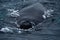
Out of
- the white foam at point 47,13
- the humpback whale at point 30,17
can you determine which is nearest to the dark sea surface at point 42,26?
the white foam at point 47,13

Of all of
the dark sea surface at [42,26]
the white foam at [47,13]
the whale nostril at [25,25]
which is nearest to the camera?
the dark sea surface at [42,26]

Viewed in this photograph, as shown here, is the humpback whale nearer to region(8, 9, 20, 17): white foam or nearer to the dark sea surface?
the dark sea surface

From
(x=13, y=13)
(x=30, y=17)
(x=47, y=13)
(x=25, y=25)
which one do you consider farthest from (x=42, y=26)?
(x=13, y=13)

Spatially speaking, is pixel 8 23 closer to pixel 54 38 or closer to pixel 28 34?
pixel 28 34

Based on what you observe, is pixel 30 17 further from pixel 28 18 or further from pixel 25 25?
pixel 25 25

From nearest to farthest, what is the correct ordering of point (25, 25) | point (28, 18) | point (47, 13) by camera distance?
point (25, 25)
point (28, 18)
point (47, 13)

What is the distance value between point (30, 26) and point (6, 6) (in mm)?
3715

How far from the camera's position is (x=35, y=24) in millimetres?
9297

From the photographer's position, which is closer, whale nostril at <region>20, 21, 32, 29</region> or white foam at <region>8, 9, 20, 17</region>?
whale nostril at <region>20, 21, 32, 29</region>

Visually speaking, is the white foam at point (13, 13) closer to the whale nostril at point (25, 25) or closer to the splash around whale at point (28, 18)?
the splash around whale at point (28, 18)

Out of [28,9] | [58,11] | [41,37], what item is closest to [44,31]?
[41,37]

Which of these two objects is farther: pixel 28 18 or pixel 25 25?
pixel 28 18

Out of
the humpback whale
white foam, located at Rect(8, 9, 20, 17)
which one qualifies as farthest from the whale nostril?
white foam, located at Rect(8, 9, 20, 17)

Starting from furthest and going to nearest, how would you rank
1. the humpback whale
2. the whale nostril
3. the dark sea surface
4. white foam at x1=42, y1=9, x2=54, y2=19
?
1. white foam at x1=42, y1=9, x2=54, y2=19
2. the humpback whale
3. the whale nostril
4. the dark sea surface
